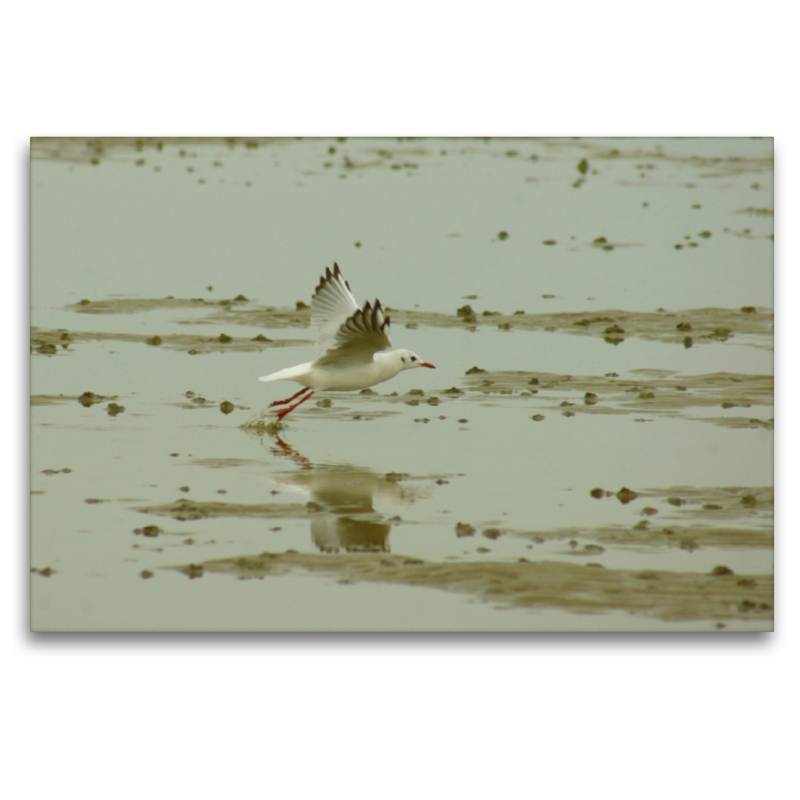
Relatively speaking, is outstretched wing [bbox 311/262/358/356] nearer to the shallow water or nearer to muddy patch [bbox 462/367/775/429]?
the shallow water

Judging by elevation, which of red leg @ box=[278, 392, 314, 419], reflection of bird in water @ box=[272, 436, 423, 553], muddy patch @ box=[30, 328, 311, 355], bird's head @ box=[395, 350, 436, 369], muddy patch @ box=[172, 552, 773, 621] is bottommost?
muddy patch @ box=[172, 552, 773, 621]

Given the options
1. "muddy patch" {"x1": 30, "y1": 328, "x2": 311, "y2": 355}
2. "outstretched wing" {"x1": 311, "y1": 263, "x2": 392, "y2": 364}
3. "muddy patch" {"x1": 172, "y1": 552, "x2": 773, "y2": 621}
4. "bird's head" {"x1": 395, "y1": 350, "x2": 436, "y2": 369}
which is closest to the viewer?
"muddy patch" {"x1": 172, "y1": 552, "x2": 773, "y2": 621}

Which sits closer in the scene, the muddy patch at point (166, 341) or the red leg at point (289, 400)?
the muddy patch at point (166, 341)

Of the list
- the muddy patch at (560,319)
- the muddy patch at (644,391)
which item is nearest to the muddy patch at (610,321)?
the muddy patch at (560,319)

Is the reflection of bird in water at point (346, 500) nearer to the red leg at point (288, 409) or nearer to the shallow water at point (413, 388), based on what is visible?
the shallow water at point (413, 388)

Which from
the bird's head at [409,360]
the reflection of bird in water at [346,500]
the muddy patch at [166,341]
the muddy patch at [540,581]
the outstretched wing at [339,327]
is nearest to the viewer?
the muddy patch at [540,581]

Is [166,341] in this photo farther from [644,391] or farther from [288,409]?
[644,391]

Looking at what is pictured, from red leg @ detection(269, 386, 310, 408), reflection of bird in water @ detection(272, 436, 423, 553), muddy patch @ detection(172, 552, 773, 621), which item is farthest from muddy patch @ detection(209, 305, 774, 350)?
muddy patch @ detection(172, 552, 773, 621)
